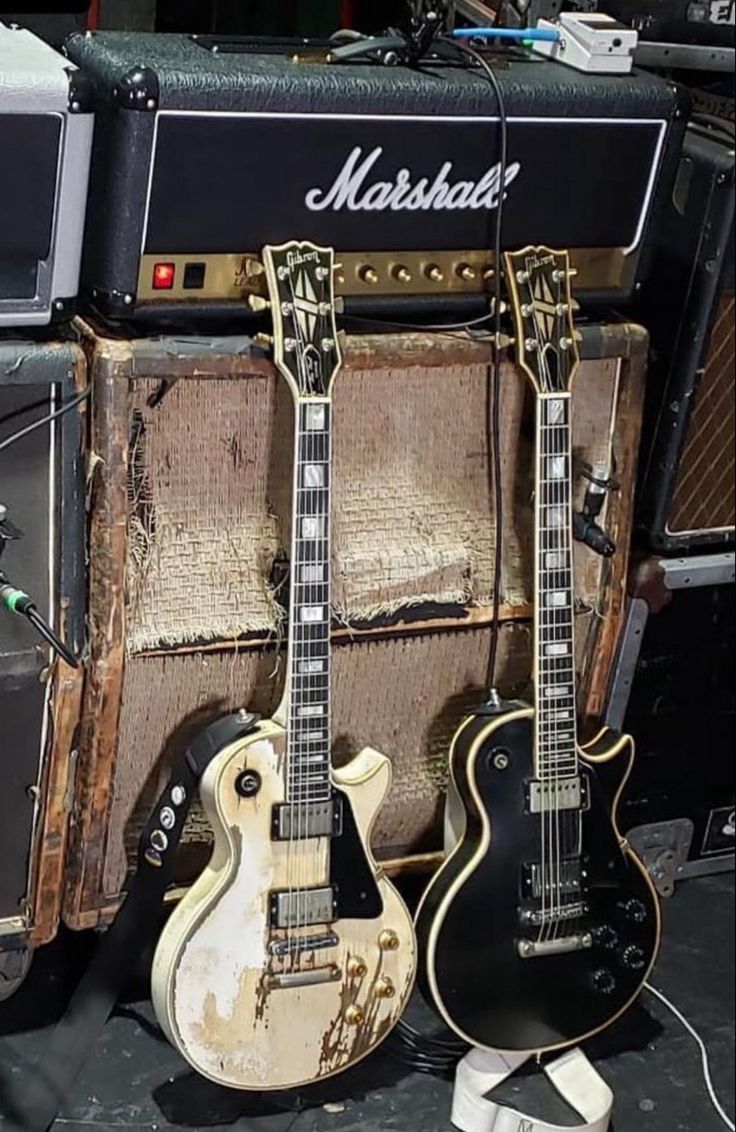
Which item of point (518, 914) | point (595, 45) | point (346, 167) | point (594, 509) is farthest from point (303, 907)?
point (595, 45)

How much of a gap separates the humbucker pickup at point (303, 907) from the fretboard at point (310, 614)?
11 centimetres

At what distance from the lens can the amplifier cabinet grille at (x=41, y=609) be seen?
1649mm

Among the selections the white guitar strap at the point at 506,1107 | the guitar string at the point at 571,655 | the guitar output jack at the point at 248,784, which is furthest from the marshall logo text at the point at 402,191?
the white guitar strap at the point at 506,1107

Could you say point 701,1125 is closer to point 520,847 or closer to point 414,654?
point 520,847

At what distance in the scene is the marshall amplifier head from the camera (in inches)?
59.7

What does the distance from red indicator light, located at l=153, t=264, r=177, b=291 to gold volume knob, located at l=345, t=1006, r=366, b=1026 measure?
2.84 feet

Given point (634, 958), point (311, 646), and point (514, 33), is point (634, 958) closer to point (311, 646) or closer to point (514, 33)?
point (311, 646)

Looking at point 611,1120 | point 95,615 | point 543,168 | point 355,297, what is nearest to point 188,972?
point 95,615

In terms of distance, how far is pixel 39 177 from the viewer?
1551 millimetres

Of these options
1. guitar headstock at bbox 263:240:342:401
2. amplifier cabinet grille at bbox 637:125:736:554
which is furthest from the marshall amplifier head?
amplifier cabinet grille at bbox 637:125:736:554

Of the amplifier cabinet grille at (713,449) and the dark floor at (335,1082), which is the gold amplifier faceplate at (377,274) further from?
the dark floor at (335,1082)

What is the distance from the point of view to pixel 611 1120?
1981mm

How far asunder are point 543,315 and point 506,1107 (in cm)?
95

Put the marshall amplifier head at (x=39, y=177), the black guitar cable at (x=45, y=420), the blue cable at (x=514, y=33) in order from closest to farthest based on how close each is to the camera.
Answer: the marshall amplifier head at (x=39, y=177), the black guitar cable at (x=45, y=420), the blue cable at (x=514, y=33)
